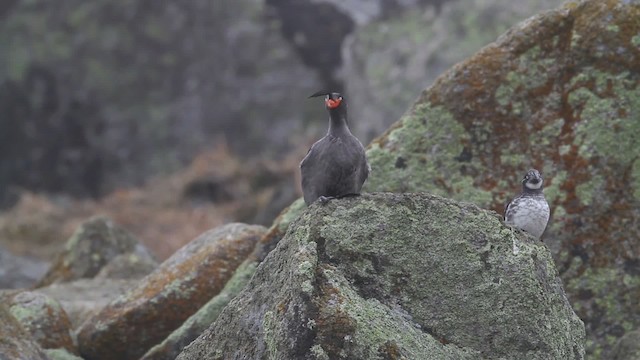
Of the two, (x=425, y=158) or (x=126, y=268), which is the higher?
(x=425, y=158)

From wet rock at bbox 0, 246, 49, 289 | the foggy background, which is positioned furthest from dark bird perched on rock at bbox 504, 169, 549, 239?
the foggy background

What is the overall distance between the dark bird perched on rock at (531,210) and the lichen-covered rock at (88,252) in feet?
23.3

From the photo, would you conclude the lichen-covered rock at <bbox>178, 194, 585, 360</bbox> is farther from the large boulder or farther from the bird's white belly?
the large boulder

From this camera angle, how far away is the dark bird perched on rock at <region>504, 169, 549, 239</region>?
992 cm

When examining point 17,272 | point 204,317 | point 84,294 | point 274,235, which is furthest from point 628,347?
point 17,272

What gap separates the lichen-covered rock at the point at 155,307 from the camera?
37.1 ft

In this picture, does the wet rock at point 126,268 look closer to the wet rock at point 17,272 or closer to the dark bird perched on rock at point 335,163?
the wet rock at point 17,272

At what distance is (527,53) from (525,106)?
594 mm

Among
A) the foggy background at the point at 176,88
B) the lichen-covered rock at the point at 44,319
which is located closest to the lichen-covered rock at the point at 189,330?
the lichen-covered rock at the point at 44,319

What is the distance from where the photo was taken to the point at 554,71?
37.8 ft

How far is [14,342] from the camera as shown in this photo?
887 cm

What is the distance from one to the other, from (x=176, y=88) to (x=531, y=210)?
22535 mm

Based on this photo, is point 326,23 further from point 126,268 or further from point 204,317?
point 204,317

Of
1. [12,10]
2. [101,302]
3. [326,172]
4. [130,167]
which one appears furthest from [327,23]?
[326,172]
